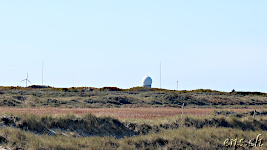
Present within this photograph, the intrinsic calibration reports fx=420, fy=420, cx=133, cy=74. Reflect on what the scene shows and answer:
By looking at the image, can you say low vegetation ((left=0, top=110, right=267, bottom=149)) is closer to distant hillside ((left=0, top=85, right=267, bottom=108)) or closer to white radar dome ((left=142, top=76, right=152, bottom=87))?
distant hillside ((left=0, top=85, right=267, bottom=108))

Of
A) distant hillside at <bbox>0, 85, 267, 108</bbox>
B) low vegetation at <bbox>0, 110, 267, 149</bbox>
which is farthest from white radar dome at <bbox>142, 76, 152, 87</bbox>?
low vegetation at <bbox>0, 110, 267, 149</bbox>

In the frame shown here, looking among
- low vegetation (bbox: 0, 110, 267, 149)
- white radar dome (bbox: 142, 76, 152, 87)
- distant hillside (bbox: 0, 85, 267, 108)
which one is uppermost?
white radar dome (bbox: 142, 76, 152, 87)

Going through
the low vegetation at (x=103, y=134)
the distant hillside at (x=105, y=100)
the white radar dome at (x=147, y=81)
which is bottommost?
A: the low vegetation at (x=103, y=134)

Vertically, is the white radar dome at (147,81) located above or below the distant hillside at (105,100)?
above

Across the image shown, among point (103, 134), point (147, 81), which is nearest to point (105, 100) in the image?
point (103, 134)

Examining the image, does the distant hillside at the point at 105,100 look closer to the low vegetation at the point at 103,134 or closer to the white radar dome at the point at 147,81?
the low vegetation at the point at 103,134

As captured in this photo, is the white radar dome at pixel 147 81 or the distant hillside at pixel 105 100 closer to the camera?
the distant hillside at pixel 105 100

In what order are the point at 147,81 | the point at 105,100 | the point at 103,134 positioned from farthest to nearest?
1. the point at 147,81
2. the point at 105,100
3. the point at 103,134

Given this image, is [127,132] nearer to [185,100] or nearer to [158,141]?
[158,141]

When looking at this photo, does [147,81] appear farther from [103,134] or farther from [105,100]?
[103,134]

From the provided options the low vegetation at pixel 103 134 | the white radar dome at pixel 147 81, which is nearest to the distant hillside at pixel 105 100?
the low vegetation at pixel 103 134

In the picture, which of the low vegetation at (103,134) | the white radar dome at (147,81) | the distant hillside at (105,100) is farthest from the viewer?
the white radar dome at (147,81)

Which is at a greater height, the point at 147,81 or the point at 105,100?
the point at 147,81

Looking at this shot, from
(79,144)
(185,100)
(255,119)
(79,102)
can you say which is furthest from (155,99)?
(79,144)
